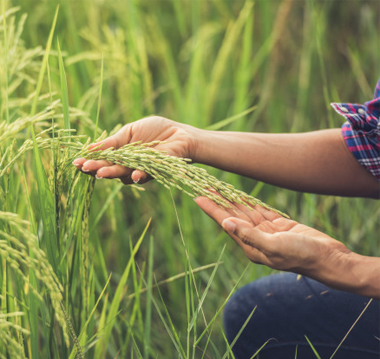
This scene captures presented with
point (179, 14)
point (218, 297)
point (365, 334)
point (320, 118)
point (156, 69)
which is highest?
point (179, 14)

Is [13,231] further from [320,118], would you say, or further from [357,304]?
[320,118]

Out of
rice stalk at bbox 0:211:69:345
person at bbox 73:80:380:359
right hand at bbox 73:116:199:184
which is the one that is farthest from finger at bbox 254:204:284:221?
rice stalk at bbox 0:211:69:345

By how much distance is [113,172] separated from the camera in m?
1.23

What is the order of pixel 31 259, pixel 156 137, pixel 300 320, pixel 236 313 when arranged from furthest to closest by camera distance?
pixel 236 313, pixel 300 320, pixel 156 137, pixel 31 259

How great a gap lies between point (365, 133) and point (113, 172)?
76cm

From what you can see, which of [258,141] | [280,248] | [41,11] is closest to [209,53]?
[41,11]

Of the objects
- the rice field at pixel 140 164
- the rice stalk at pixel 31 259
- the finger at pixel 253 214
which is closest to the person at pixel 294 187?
the finger at pixel 253 214

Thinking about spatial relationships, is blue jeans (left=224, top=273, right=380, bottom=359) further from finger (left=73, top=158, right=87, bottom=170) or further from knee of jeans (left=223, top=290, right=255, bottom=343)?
finger (left=73, top=158, right=87, bottom=170)

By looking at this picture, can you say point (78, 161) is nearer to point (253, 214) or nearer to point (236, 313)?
point (253, 214)

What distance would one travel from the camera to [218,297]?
7.36ft

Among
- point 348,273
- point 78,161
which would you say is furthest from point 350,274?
point 78,161

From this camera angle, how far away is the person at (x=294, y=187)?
1.44m

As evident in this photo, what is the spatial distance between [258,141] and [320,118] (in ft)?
5.70

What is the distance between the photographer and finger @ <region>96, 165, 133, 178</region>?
Result: 3.95 feet
